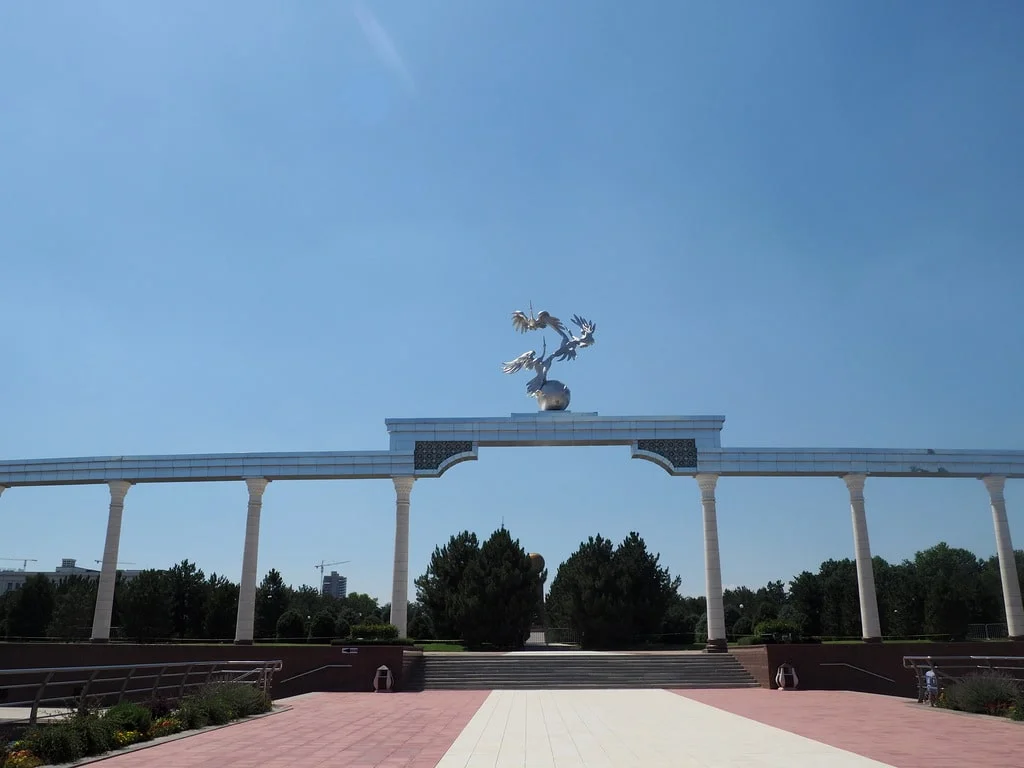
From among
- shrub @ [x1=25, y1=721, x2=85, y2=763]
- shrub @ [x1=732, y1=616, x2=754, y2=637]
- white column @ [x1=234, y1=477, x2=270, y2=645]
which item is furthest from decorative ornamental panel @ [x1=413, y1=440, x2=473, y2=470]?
shrub @ [x1=732, y1=616, x2=754, y2=637]

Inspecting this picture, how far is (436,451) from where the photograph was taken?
30.4 m

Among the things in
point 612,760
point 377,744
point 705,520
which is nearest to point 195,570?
point 705,520

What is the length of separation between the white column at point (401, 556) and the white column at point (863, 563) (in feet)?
54.8

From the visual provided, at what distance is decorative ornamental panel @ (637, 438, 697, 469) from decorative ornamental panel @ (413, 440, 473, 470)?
6.89 metres

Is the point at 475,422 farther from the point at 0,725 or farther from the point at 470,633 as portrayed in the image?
the point at 0,725

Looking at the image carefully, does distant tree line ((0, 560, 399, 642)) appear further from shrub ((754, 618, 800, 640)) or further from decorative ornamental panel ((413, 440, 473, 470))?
shrub ((754, 618, 800, 640))

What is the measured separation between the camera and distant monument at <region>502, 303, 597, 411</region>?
3098 centimetres

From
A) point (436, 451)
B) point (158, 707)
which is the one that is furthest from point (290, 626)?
point (158, 707)

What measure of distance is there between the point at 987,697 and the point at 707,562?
13905 mm

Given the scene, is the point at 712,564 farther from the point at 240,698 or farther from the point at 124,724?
the point at 124,724

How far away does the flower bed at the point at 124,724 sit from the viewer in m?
10.1

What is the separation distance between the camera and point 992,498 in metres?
30.5

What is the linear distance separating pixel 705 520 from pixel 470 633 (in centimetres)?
1438

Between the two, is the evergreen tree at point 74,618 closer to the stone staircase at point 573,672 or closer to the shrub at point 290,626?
the shrub at point 290,626
